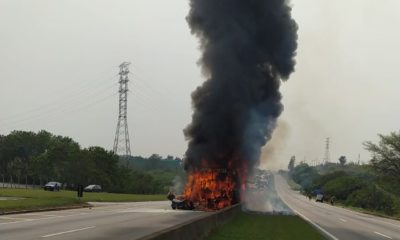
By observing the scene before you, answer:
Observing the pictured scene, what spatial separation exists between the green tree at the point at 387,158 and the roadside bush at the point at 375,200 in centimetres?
1009

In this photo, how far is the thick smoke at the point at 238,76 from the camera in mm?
47656

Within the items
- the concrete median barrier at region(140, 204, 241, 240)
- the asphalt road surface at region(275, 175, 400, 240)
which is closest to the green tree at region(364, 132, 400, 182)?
the asphalt road surface at region(275, 175, 400, 240)

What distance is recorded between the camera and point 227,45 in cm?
4841

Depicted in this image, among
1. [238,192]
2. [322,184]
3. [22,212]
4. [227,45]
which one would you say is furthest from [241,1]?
[322,184]

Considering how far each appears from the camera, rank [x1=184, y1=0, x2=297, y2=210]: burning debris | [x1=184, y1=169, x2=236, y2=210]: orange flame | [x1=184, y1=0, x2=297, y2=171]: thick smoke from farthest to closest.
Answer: [x1=184, y1=0, x2=297, y2=171]: thick smoke < [x1=184, y1=0, x2=297, y2=210]: burning debris < [x1=184, y1=169, x2=236, y2=210]: orange flame

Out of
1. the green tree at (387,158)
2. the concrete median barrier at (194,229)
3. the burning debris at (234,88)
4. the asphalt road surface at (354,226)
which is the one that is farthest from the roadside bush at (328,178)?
the concrete median barrier at (194,229)

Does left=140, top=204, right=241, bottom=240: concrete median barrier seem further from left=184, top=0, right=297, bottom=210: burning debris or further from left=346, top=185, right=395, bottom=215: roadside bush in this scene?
left=346, top=185, right=395, bottom=215: roadside bush

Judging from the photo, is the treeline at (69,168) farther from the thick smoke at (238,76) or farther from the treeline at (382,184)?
the thick smoke at (238,76)

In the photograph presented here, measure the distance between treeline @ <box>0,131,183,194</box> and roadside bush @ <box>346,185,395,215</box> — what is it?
1270 inches

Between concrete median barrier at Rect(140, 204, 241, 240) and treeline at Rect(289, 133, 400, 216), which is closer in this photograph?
concrete median barrier at Rect(140, 204, 241, 240)

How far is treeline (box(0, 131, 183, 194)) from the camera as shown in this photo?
328 ft

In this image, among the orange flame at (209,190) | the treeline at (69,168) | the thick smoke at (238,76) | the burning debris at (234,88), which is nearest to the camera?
the orange flame at (209,190)

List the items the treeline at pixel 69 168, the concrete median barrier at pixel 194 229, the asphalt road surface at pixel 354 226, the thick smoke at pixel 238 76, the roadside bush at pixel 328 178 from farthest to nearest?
the roadside bush at pixel 328 178, the treeline at pixel 69 168, the thick smoke at pixel 238 76, the asphalt road surface at pixel 354 226, the concrete median barrier at pixel 194 229

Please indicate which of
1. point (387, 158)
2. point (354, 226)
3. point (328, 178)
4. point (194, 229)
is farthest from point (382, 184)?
point (328, 178)
